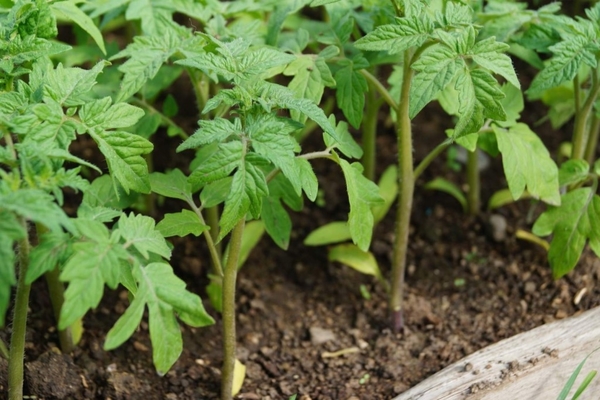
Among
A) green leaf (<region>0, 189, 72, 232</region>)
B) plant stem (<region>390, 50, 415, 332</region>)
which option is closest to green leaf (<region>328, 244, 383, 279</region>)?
plant stem (<region>390, 50, 415, 332</region>)

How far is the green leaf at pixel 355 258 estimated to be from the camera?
9.42ft

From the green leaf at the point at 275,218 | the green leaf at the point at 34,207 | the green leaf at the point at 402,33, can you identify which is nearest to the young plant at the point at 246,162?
the green leaf at the point at 275,218

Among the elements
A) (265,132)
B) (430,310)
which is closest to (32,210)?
(265,132)

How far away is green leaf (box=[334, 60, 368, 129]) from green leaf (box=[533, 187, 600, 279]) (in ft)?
2.51

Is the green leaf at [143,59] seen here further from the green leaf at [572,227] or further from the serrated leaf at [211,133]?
the green leaf at [572,227]

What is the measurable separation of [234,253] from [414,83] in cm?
67

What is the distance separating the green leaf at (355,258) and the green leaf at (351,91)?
2.28ft

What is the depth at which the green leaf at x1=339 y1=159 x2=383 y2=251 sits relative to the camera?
7.29ft

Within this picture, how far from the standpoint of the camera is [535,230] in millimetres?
2611

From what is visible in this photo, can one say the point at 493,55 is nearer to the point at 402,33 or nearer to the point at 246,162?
the point at 402,33

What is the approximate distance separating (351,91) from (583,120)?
82 cm

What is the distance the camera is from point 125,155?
2.03 m

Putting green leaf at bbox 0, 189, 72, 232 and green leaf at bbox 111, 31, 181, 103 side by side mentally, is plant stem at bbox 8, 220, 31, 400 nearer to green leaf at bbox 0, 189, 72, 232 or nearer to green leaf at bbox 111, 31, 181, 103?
green leaf at bbox 0, 189, 72, 232

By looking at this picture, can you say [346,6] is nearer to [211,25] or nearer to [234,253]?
[211,25]
